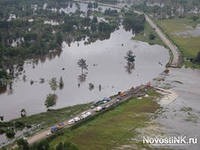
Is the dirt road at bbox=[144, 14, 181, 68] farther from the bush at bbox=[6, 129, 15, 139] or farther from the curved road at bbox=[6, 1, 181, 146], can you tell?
the bush at bbox=[6, 129, 15, 139]

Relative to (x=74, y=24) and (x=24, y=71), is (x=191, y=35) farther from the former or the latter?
(x=24, y=71)

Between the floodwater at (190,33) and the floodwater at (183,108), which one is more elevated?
the floodwater at (190,33)

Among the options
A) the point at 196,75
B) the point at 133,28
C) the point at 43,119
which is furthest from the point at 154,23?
the point at 43,119

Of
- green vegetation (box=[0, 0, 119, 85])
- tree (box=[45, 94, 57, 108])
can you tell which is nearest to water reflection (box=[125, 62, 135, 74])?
green vegetation (box=[0, 0, 119, 85])

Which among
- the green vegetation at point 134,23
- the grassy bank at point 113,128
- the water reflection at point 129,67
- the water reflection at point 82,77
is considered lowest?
the grassy bank at point 113,128

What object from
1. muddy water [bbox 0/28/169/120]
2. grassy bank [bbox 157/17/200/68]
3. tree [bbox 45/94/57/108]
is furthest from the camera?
grassy bank [bbox 157/17/200/68]

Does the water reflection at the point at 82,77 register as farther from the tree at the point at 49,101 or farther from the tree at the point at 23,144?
the tree at the point at 23,144

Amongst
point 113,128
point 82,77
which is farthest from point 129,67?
point 113,128

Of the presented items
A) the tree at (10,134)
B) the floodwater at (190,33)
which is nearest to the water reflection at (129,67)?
the floodwater at (190,33)
